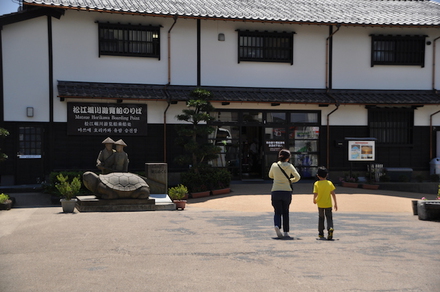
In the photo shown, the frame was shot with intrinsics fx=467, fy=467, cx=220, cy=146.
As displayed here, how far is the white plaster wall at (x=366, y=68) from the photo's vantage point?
65.9 feet

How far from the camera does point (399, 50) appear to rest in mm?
20562

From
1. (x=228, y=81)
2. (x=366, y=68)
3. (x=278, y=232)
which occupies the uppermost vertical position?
(x=366, y=68)

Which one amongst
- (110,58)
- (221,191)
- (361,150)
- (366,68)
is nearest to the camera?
(221,191)

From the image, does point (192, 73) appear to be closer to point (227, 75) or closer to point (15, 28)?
point (227, 75)

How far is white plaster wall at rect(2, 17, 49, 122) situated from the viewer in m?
16.8

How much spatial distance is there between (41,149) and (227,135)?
7.21 metres

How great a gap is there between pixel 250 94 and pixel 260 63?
67.3 inches

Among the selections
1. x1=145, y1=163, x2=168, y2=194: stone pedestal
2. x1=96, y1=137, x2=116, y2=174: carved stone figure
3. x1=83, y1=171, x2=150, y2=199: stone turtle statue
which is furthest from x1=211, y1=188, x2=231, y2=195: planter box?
x1=96, y1=137, x2=116, y2=174: carved stone figure

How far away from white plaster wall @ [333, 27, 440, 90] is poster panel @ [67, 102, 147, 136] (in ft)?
27.8

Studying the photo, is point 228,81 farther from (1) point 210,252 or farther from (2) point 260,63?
(1) point 210,252

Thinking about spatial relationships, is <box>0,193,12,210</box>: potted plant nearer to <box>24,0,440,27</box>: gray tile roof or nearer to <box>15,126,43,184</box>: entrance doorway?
<box>15,126,43,184</box>: entrance doorway

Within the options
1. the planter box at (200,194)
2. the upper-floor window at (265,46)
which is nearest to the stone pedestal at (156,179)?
the planter box at (200,194)

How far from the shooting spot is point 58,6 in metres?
16.2

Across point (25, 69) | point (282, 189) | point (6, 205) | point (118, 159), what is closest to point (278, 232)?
point (282, 189)
